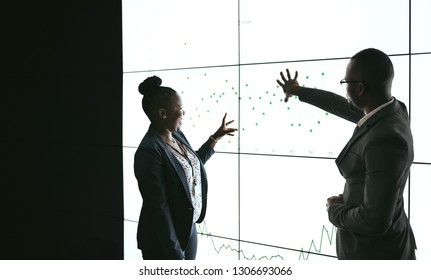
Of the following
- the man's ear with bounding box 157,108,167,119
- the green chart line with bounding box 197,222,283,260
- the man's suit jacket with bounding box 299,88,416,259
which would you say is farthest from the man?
the man's ear with bounding box 157,108,167,119

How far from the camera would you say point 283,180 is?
217cm

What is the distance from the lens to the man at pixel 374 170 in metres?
1.41

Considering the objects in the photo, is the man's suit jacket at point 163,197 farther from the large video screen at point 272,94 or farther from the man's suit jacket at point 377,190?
the man's suit jacket at point 377,190

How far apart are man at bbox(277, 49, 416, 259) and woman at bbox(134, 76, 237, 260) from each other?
0.69 metres

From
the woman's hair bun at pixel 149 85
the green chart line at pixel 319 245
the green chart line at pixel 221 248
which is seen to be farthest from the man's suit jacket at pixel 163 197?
the green chart line at pixel 319 245

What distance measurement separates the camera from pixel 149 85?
6.80 feet

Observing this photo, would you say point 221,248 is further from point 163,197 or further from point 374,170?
point 374,170

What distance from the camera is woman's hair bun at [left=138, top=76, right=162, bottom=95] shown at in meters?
2.06
